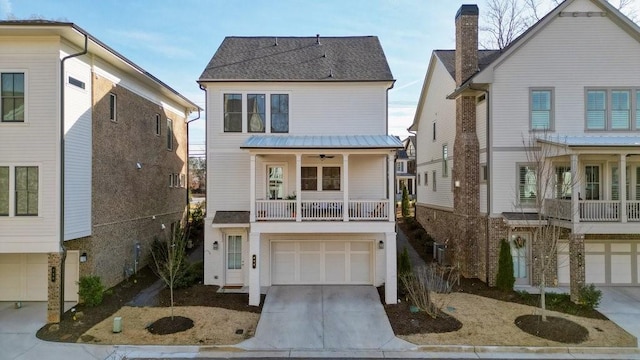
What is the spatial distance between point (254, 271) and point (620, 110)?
15.6 m

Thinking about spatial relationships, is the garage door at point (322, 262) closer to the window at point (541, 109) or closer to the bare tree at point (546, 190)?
the bare tree at point (546, 190)

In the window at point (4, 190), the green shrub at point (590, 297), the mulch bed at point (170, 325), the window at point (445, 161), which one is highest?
the window at point (445, 161)

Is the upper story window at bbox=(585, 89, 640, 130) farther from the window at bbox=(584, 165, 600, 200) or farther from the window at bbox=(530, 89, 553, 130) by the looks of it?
the window at bbox=(584, 165, 600, 200)

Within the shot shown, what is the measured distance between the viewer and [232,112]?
1545 cm

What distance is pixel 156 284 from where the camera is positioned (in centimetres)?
1580

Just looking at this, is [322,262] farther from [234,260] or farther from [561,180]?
[561,180]

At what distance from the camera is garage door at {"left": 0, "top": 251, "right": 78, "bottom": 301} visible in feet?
44.1

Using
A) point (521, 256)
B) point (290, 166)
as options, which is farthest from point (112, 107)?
point (521, 256)

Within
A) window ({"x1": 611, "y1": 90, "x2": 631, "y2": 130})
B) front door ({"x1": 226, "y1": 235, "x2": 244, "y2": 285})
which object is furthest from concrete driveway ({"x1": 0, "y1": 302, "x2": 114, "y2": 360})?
window ({"x1": 611, "y1": 90, "x2": 631, "y2": 130})

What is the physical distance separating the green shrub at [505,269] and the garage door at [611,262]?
2.55m

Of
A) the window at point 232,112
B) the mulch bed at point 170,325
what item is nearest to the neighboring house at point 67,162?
the mulch bed at point 170,325

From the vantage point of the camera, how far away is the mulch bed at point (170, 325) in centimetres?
1087

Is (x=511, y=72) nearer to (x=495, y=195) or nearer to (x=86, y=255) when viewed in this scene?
(x=495, y=195)

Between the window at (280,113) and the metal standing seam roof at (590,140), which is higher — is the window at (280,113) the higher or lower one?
the higher one
